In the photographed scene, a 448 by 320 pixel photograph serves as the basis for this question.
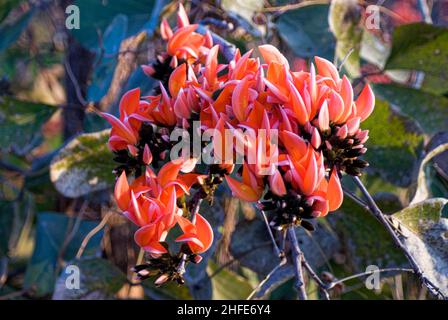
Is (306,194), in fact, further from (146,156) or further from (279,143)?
(146,156)

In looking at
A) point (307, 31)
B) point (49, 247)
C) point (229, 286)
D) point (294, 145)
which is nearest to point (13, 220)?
point (49, 247)

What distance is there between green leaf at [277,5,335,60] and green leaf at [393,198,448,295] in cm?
40

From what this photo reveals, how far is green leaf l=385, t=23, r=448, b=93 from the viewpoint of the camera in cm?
94

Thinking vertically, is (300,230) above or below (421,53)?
below

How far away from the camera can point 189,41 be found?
2.21ft

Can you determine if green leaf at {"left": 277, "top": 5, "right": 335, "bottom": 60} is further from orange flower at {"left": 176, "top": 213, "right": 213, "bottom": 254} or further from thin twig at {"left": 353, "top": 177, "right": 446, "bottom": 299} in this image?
orange flower at {"left": 176, "top": 213, "right": 213, "bottom": 254}

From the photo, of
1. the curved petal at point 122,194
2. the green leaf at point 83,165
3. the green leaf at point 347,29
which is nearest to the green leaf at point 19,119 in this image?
the green leaf at point 83,165

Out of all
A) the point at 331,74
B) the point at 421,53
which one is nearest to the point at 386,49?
the point at 421,53

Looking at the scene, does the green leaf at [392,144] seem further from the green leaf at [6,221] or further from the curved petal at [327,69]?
the green leaf at [6,221]

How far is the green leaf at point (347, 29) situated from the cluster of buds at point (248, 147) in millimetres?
444

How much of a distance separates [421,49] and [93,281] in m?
0.64

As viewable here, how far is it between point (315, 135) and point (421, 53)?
1.84ft

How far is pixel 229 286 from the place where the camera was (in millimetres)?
1017

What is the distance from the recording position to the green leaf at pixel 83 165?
2.86 feet
